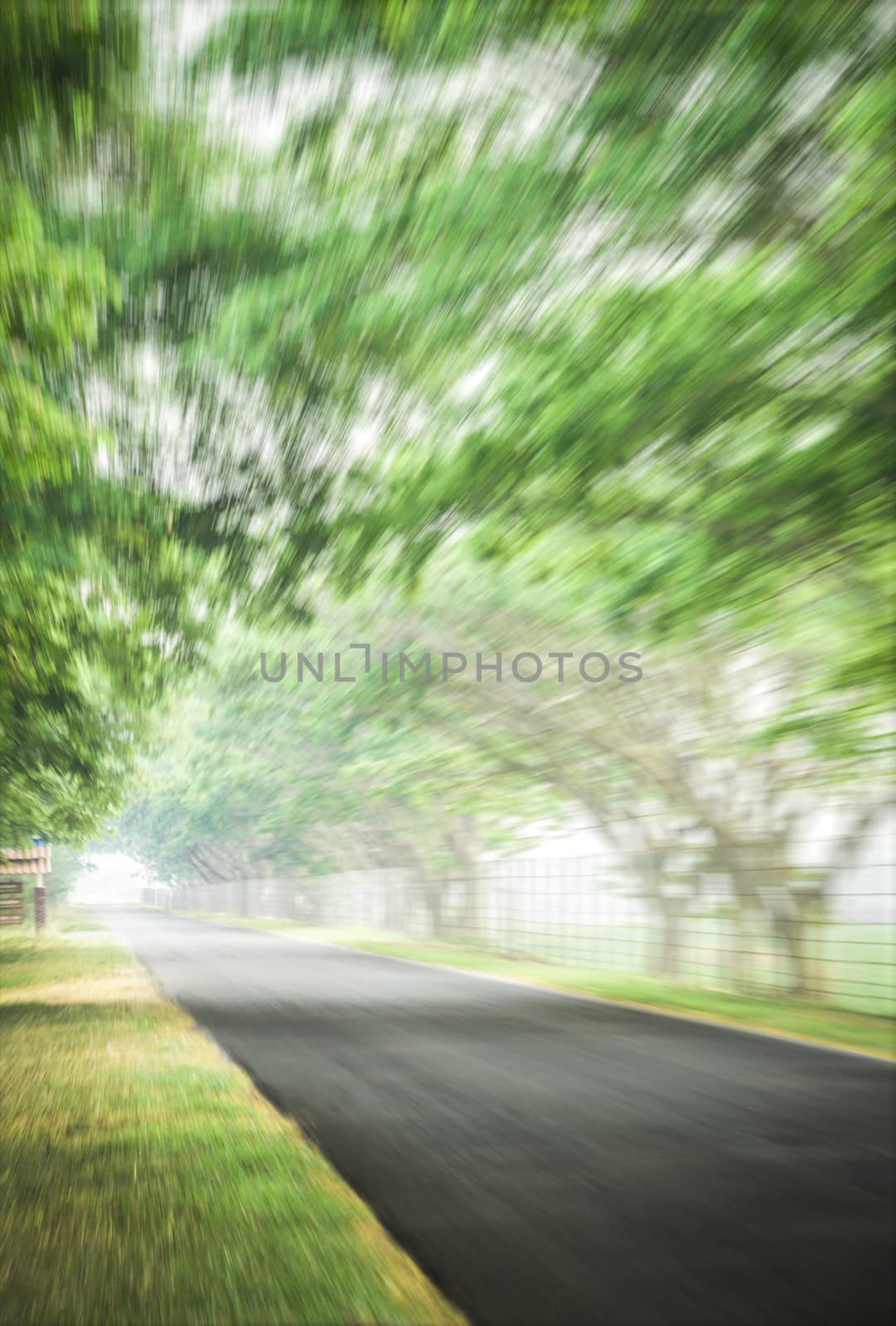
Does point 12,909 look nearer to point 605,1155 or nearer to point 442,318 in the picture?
point 442,318

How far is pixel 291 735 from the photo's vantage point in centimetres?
3825

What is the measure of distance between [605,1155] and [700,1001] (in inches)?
395

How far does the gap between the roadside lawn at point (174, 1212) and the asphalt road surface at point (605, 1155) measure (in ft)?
0.84

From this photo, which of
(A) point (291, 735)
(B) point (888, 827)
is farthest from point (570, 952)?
(A) point (291, 735)

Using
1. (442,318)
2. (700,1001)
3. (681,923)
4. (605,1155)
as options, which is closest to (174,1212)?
(605,1155)

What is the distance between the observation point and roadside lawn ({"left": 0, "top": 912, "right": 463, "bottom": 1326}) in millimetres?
4438

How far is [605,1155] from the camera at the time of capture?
22.1 feet

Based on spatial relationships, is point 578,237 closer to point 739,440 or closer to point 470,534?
point 739,440

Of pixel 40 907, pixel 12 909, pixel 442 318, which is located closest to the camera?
pixel 442 318

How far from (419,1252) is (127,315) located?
5.90 metres

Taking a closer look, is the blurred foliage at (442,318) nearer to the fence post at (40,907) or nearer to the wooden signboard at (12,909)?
the wooden signboard at (12,909)

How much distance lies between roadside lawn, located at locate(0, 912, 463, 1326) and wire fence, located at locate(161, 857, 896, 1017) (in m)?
9.28

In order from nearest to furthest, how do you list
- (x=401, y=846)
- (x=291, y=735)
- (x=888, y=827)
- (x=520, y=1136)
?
(x=520, y=1136), (x=888, y=827), (x=291, y=735), (x=401, y=846)

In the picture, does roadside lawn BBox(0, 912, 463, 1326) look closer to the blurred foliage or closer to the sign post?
the blurred foliage
